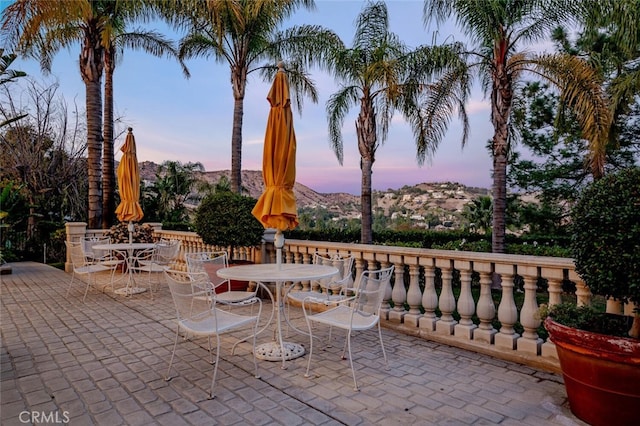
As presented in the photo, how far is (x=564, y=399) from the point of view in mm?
2920

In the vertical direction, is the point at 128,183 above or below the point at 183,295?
above

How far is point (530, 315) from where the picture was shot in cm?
356

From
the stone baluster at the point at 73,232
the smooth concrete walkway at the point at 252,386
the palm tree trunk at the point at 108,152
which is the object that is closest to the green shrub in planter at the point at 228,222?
the smooth concrete walkway at the point at 252,386

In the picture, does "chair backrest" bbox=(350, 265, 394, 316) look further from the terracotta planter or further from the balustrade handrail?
the terracotta planter

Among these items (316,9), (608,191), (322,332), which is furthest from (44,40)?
(608,191)

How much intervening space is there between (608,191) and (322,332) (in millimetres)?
3333

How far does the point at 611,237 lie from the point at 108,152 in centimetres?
1296

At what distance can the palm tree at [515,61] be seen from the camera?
695 cm

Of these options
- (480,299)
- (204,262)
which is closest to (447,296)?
(480,299)

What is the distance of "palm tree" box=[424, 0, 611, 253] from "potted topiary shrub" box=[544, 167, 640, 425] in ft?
17.1

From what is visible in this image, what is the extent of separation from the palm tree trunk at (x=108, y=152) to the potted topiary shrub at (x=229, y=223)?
639 cm

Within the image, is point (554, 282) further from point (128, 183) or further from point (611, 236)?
point (128, 183)

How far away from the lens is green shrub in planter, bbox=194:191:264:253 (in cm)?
656

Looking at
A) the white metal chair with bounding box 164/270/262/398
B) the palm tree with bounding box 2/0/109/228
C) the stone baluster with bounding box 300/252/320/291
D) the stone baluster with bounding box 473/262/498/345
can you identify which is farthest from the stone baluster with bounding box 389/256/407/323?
the palm tree with bounding box 2/0/109/228
